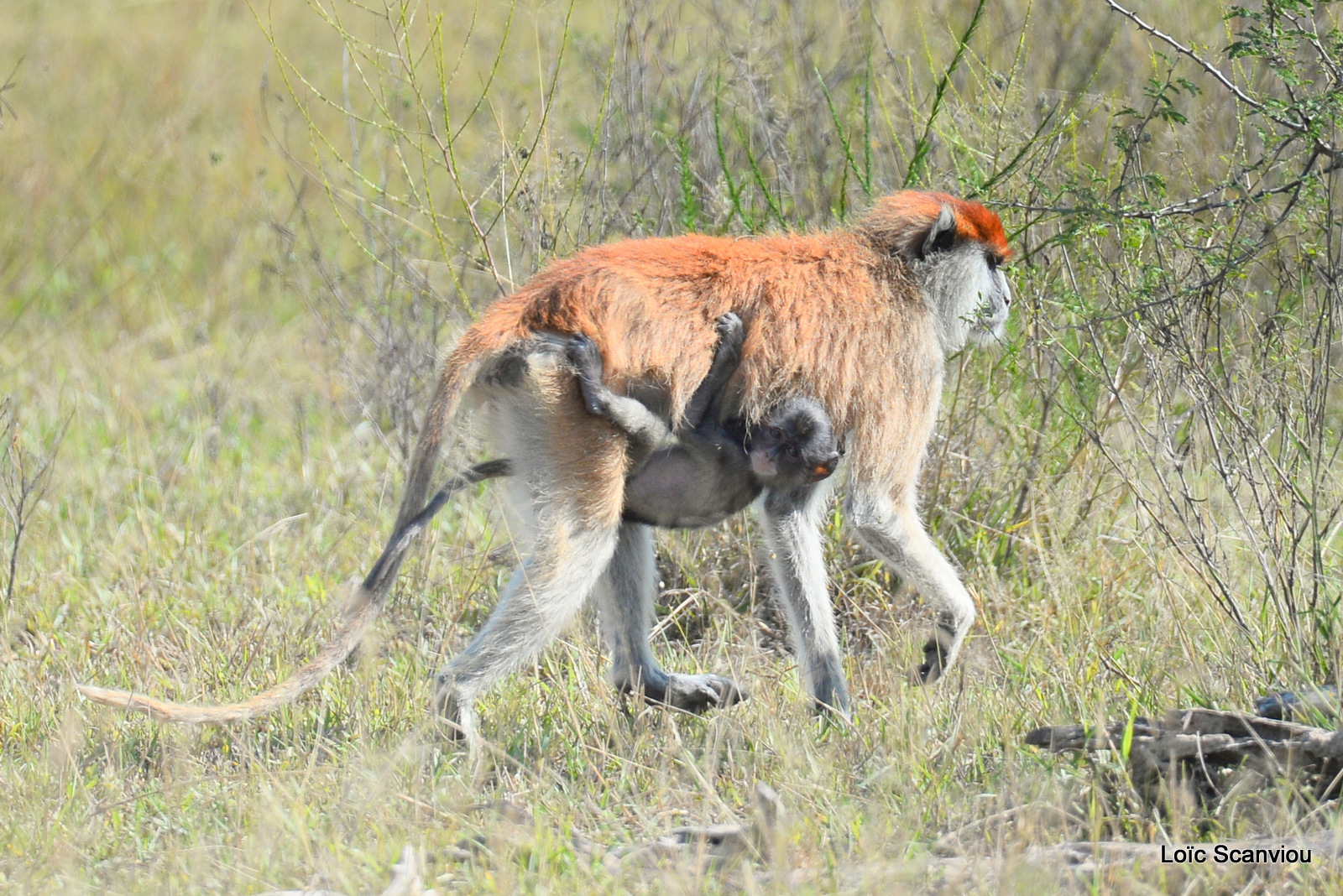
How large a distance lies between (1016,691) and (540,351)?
172 centimetres

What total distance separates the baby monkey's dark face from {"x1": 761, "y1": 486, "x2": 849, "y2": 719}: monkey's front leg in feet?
0.57

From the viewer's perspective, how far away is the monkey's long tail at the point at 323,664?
357 centimetres

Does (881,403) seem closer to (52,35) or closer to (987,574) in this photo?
(987,574)

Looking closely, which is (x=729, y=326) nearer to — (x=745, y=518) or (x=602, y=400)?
(x=602, y=400)

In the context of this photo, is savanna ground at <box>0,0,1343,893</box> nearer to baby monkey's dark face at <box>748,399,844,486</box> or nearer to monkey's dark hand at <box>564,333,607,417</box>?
baby monkey's dark face at <box>748,399,844,486</box>

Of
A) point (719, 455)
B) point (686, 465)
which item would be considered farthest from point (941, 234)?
point (686, 465)

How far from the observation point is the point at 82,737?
3889 millimetres

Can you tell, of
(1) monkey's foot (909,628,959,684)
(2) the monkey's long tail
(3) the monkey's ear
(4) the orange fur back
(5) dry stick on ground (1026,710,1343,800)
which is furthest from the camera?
(3) the monkey's ear

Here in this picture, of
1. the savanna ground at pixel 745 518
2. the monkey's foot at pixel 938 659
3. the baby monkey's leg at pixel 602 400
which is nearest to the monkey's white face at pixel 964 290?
the savanna ground at pixel 745 518

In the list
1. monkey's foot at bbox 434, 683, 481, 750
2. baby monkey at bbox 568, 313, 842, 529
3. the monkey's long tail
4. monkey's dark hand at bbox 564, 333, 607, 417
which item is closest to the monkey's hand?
monkey's dark hand at bbox 564, 333, 607, 417

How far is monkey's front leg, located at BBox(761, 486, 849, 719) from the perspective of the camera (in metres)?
4.18

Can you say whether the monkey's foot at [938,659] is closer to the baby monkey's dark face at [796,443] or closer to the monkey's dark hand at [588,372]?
the baby monkey's dark face at [796,443]

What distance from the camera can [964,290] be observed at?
15.2 ft

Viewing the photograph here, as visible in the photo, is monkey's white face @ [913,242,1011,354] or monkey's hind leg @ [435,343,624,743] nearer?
monkey's hind leg @ [435,343,624,743]
